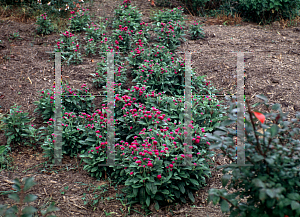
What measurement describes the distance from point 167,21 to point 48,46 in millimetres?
2304

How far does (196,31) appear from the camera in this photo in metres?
5.40

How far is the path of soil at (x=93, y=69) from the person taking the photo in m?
2.62

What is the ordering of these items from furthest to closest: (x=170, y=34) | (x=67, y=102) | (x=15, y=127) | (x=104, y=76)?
(x=170, y=34) < (x=104, y=76) < (x=67, y=102) < (x=15, y=127)

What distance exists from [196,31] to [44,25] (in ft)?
9.56

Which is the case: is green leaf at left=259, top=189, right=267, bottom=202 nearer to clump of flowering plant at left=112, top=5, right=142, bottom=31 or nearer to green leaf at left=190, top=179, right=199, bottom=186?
green leaf at left=190, top=179, right=199, bottom=186

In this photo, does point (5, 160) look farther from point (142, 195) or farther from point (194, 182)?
point (194, 182)

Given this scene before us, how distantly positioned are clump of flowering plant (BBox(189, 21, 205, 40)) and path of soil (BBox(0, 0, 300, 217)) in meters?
0.13

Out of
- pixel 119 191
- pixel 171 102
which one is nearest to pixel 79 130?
pixel 119 191

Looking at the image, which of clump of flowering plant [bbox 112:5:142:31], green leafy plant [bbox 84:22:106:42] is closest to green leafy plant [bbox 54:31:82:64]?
green leafy plant [bbox 84:22:106:42]

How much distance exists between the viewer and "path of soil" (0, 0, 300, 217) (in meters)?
2.62

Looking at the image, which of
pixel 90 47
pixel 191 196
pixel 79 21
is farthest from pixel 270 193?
pixel 79 21

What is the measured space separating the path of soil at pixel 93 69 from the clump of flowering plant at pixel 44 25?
158 millimetres

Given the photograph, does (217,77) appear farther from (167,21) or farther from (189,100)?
(167,21)

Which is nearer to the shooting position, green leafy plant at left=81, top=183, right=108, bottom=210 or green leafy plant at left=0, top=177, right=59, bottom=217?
green leafy plant at left=0, top=177, right=59, bottom=217
